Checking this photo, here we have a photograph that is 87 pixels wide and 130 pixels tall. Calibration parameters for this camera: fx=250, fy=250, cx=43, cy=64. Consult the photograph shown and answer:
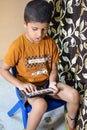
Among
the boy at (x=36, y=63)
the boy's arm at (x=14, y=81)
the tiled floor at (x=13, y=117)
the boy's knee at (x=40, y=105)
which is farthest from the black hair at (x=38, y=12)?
the tiled floor at (x=13, y=117)

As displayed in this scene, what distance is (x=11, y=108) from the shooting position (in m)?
1.80

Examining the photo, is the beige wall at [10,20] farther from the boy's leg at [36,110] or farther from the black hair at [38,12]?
the boy's leg at [36,110]

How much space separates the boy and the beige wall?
88 centimetres

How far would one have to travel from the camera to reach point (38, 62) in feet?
4.78

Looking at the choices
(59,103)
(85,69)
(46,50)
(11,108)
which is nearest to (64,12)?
(46,50)

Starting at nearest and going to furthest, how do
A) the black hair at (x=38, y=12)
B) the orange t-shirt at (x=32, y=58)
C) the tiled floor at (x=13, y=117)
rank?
the black hair at (x=38, y=12) < the orange t-shirt at (x=32, y=58) < the tiled floor at (x=13, y=117)

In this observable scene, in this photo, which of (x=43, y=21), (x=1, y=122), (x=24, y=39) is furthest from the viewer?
(x=1, y=122)

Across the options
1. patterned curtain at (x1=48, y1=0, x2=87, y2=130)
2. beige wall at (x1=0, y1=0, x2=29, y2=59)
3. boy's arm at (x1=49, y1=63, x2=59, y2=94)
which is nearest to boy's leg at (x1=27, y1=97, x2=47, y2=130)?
boy's arm at (x1=49, y1=63, x2=59, y2=94)

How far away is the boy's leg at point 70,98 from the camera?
143 centimetres

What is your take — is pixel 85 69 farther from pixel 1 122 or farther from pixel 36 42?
pixel 1 122

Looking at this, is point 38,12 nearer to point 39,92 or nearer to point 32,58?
point 32,58

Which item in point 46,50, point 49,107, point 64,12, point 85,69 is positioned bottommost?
point 49,107

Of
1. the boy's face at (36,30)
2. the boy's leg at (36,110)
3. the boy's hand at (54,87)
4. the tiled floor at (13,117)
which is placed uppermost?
the boy's face at (36,30)

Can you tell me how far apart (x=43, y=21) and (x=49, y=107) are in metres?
0.50
